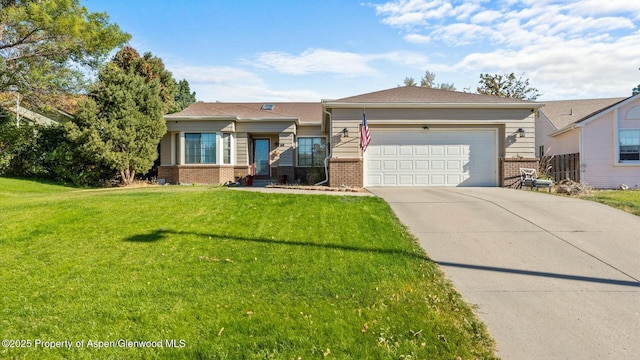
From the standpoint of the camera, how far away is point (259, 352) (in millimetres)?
2660

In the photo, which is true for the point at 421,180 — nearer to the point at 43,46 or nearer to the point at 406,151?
the point at 406,151

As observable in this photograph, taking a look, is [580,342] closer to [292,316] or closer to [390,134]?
[292,316]

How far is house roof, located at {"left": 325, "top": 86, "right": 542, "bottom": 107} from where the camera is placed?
12.2 metres

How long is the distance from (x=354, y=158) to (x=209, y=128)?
314 inches

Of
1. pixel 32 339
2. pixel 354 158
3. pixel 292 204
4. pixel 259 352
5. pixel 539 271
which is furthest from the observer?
pixel 354 158

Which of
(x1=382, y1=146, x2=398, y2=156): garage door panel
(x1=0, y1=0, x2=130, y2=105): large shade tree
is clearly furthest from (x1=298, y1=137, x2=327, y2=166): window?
(x1=0, y1=0, x2=130, y2=105): large shade tree

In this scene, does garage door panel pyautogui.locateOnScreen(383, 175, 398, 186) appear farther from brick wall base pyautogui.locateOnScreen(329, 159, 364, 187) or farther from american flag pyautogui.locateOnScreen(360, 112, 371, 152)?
american flag pyautogui.locateOnScreen(360, 112, 371, 152)

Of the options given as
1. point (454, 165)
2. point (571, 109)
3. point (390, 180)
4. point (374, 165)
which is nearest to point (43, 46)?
point (374, 165)

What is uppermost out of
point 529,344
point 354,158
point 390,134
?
point 390,134

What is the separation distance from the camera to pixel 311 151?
18.3 m

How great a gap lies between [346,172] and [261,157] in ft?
24.8

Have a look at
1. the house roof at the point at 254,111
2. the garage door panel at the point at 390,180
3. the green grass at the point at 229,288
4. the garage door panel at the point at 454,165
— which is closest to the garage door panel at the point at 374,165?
the garage door panel at the point at 390,180

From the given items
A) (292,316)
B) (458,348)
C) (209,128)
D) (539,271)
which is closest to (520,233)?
(539,271)

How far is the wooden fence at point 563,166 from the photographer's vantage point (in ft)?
50.0
